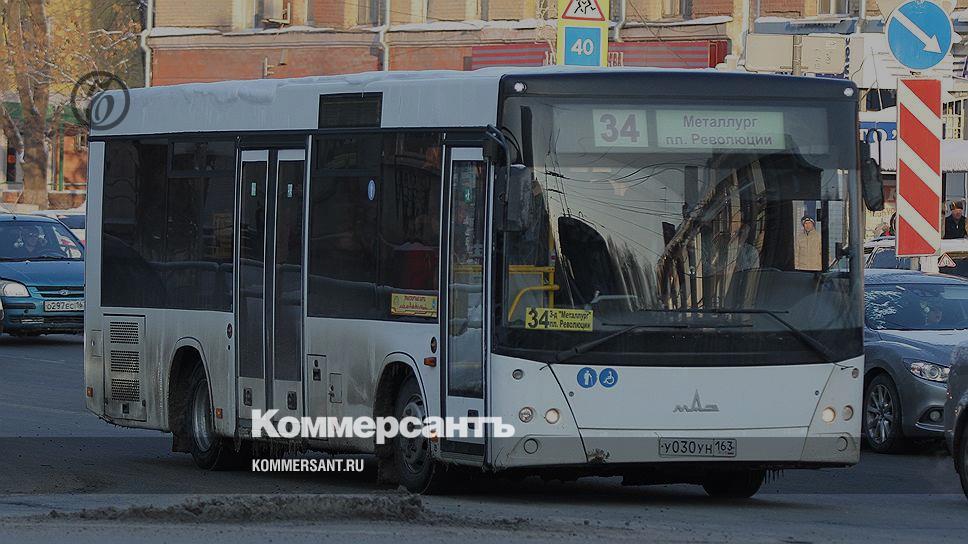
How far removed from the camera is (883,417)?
16.8 m

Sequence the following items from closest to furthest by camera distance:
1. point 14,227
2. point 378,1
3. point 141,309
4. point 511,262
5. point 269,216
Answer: point 511,262 → point 269,216 → point 141,309 → point 14,227 → point 378,1

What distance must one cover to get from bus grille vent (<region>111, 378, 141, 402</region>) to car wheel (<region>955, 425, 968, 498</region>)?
6.34m

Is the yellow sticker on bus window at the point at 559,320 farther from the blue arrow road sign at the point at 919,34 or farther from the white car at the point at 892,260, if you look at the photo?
the white car at the point at 892,260

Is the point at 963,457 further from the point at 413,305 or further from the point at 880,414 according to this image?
the point at 880,414

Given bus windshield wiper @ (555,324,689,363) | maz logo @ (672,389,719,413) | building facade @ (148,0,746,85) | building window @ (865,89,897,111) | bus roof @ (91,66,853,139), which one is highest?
building facade @ (148,0,746,85)

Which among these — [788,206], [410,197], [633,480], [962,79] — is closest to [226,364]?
[410,197]

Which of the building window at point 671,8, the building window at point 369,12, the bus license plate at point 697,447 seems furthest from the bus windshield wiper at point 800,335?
the building window at point 369,12

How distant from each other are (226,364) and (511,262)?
3604 millimetres

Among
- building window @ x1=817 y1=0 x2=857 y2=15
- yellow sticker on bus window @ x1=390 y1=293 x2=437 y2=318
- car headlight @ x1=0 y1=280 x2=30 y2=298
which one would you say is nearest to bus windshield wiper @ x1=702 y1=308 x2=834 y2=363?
yellow sticker on bus window @ x1=390 y1=293 x2=437 y2=318

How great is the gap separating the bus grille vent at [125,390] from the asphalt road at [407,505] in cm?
46

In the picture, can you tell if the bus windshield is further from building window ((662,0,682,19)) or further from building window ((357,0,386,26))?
building window ((357,0,386,26))

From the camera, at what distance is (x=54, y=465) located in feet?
48.0

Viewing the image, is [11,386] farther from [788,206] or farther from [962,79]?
[962,79]

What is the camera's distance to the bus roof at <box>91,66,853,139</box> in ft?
38.9
